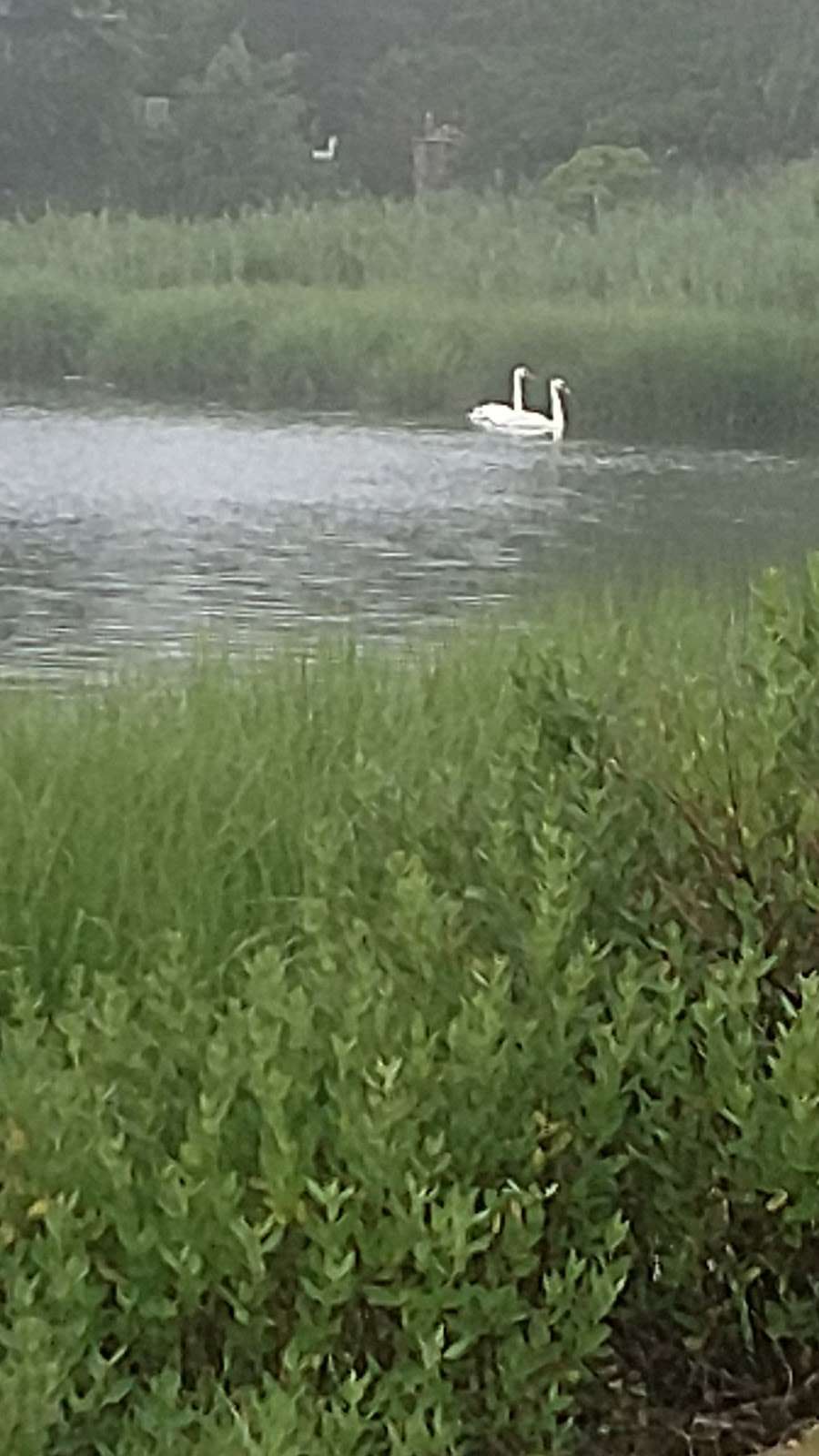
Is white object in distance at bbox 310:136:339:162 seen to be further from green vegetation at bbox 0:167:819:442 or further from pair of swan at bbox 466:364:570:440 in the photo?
pair of swan at bbox 466:364:570:440

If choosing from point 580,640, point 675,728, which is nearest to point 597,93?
point 580,640

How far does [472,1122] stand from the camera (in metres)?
1.15

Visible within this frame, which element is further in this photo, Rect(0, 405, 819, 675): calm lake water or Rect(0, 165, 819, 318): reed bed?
Rect(0, 165, 819, 318): reed bed

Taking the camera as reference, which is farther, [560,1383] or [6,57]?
[6,57]

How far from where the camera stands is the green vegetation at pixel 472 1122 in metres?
1.06

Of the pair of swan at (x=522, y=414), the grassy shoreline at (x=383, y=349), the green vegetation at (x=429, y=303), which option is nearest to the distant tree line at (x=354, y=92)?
the green vegetation at (x=429, y=303)

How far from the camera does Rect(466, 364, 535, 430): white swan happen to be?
4.78 metres

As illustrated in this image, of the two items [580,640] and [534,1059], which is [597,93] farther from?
[534,1059]

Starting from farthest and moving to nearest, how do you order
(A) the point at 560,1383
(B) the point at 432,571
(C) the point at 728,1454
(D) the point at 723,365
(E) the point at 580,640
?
(D) the point at 723,365 → (B) the point at 432,571 → (E) the point at 580,640 → (C) the point at 728,1454 → (A) the point at 560,1383

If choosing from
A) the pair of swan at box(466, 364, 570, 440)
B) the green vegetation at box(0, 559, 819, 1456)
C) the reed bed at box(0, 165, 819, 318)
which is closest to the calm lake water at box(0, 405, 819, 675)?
A: the pair of swan at box(466, 364, 570, 440)

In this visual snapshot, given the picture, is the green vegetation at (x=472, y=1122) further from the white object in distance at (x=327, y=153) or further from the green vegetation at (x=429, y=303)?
the white object in distance at (x=327, y=153)

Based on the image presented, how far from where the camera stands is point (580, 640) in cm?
229

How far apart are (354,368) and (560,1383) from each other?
153 inches

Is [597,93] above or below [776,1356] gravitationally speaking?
above
